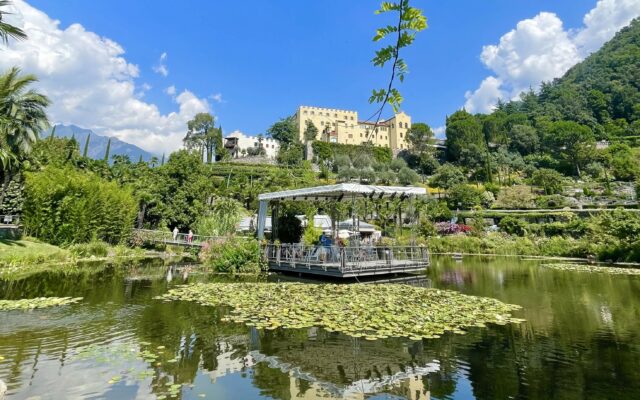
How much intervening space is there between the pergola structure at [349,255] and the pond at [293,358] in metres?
4.92

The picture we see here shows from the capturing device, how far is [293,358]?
4.68 meters

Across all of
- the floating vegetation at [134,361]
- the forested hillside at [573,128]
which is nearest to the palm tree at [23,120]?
the floating vegetation at [134,361]

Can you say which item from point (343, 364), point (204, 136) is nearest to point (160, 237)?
point (343, 364)

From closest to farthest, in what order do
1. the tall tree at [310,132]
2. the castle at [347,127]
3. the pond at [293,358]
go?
the pond at [293,358] → the tall tree at [310,132] → the castle at [347,127]

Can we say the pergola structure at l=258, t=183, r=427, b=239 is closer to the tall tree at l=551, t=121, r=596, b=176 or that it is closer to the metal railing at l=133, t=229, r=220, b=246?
the metal railing at l=133, t=229, r=220, b=246

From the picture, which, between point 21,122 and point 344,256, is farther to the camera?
point 21,122

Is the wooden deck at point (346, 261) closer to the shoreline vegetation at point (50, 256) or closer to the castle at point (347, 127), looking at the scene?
the shoreline vegetation at point (50, 256)

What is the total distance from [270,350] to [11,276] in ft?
37.6

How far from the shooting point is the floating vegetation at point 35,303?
280 inches

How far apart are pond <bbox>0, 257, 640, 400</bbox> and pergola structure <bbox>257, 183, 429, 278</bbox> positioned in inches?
194

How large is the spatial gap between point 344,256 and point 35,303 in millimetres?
7915

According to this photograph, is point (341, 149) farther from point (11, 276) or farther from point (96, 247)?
point (11, 276)

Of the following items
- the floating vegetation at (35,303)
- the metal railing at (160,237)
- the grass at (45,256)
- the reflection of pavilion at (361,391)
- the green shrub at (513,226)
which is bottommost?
the reflection of pavilion at (361,391)

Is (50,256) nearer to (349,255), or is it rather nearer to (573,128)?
(349,255)
